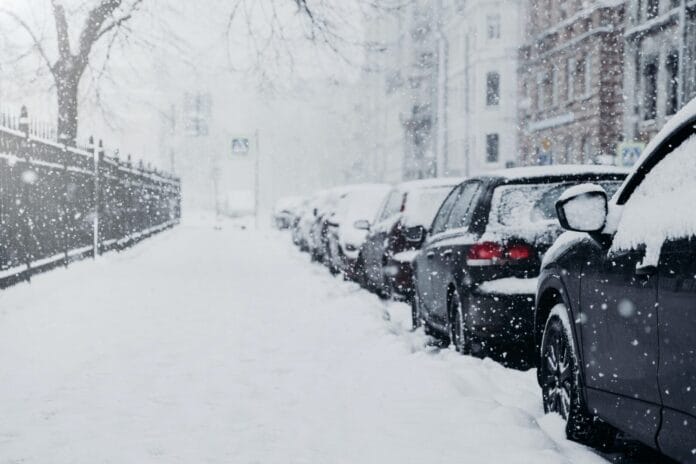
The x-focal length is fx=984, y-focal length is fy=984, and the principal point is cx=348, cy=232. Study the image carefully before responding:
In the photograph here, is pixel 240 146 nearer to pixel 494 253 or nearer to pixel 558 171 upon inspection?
pixel 558 171

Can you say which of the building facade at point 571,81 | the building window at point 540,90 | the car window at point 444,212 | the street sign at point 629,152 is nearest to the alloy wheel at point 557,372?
the car window at point 444,212

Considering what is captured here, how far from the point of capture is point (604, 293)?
4.60 m

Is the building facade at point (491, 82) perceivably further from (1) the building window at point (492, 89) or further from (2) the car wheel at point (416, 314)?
(2) the car wheel at point (416, 314)

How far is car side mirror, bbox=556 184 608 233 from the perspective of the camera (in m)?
4.54

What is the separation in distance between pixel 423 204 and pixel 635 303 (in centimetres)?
830

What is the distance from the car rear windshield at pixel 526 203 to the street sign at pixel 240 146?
33.6 meters

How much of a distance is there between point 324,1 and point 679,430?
1445 centimetres

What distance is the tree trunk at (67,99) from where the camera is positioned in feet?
76.8

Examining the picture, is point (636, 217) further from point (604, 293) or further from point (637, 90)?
point (637, 90)

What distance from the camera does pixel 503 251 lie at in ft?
24.8

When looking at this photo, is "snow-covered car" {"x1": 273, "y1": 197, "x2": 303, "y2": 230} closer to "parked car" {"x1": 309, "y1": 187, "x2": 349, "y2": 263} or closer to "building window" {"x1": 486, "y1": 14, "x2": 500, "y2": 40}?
"parked car" {"x1": 309, "y1": 187, "x2": 349, "y2": 263}

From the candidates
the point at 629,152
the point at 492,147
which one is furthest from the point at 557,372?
the point at 492,147

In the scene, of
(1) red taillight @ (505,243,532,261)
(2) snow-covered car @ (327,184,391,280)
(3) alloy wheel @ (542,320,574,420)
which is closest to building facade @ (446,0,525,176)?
(2) snow-covered car @ (327,184,391,280)

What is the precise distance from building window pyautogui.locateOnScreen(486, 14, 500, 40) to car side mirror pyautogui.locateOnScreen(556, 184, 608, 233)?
158ft
